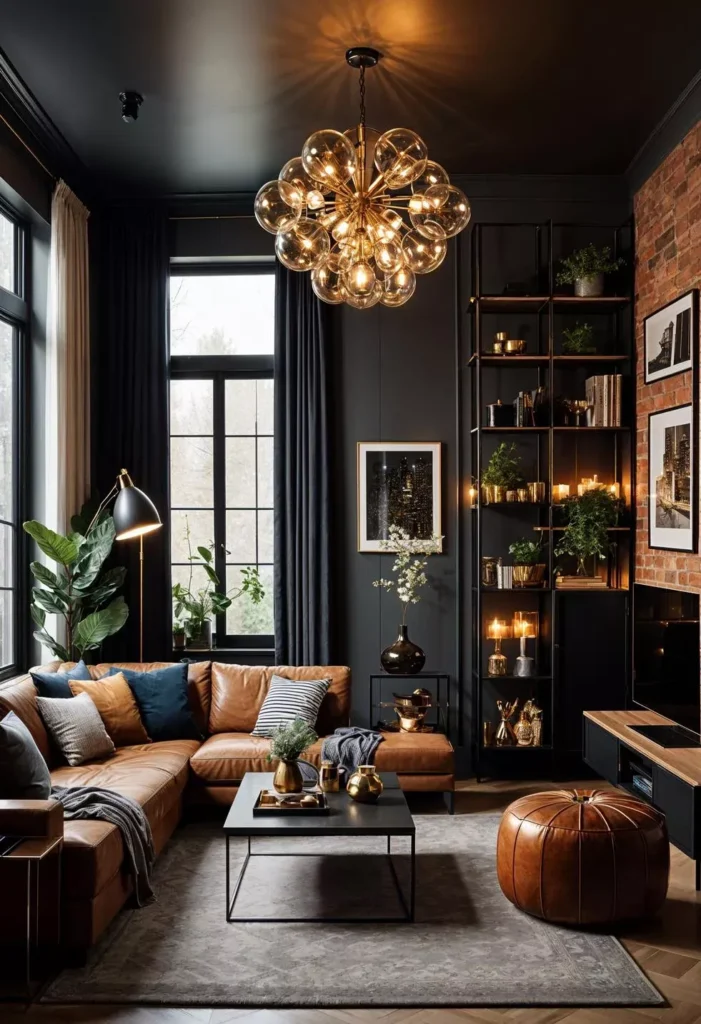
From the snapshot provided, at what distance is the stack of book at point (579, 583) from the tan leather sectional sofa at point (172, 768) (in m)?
1.19

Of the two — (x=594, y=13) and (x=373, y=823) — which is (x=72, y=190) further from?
(x=373, y=823)

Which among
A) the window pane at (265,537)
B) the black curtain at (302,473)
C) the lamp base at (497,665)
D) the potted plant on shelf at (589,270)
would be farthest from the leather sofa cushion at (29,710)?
the potted plant on shelf at (589,270)

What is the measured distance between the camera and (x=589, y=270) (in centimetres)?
589

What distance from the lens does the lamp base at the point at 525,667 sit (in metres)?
5.84

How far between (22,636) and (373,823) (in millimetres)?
2638

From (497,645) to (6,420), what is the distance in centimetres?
314

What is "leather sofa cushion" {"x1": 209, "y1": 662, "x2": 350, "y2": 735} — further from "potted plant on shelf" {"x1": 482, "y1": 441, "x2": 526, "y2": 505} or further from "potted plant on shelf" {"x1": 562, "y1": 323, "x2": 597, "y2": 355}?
"potted plant on shelf" {"x1": 562, "y1": 323, "x2": 597, "y2": 355}

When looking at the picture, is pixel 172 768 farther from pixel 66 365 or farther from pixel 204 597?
pixel 66 365

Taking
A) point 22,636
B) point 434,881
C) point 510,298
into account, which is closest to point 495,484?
point 510,298

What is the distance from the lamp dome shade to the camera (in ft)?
17.2

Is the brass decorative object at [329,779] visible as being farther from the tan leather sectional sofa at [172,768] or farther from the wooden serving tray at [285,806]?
the tan leather sectional sofa at [172,768]

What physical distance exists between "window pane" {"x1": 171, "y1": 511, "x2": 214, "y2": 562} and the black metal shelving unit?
5.64 ft

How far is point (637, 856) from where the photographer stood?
3570mm

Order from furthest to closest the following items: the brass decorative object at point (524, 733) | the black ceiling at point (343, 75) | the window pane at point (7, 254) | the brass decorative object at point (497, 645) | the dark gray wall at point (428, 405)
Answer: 1. the dark gray wall at point (428, 405)
2. the brass decorative object at point (497, 645)
3. the brass decorative object at point (524, 733)
4. the window pane at point (7, 254)
5. the black ceiling at point (343, 75)
